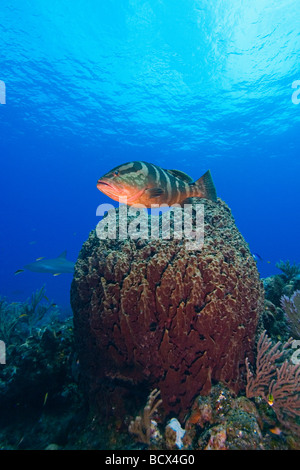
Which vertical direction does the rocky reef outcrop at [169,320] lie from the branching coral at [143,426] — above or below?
above

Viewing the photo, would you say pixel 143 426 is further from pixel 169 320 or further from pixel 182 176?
pixel 182 176

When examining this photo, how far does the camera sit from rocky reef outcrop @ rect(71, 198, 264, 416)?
2.92 m

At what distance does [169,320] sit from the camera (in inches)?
118

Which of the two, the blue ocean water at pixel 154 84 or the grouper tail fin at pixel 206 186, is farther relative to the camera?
the blue ocean water at pixel 154 84

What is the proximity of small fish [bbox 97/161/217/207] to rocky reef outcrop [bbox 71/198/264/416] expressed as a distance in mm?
657

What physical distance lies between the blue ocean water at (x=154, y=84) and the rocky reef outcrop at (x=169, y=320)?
7.99m

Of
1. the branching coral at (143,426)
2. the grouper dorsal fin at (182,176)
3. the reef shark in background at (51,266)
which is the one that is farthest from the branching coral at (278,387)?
the reef shark in background at (51,266)

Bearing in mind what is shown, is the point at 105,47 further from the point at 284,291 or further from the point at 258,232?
the point at 258,232

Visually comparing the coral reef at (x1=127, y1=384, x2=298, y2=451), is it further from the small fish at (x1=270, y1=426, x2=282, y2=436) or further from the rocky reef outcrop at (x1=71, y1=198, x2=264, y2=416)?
the rocky reef outcrop at (x1=71, y1=198, x2=264, y2=416)

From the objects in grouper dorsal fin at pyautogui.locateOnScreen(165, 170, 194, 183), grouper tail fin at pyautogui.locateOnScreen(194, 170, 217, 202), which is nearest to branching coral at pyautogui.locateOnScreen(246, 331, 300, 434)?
grouper tail fin at pyautogui.locateOnScreen(194, 170, 217, 202)

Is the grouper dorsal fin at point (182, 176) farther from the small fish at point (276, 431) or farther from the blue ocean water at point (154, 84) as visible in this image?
the blue ocean water at point (154, 84)

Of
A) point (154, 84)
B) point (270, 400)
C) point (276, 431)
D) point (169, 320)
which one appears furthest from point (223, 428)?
point (154, 84)

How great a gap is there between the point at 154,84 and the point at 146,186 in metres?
31.3

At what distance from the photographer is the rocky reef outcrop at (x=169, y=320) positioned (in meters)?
2.92
